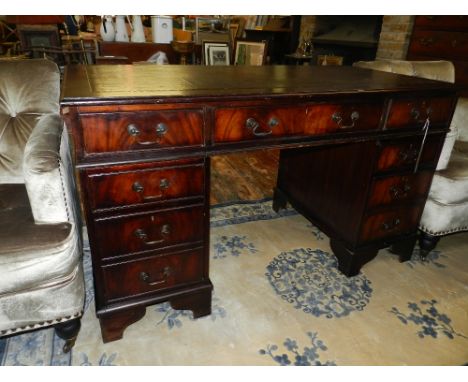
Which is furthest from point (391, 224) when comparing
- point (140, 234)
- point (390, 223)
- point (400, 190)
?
point (140, 234)

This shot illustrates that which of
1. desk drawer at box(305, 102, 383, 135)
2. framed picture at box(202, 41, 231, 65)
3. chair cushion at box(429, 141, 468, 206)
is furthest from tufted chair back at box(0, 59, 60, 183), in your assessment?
framed picture at box(202, 41, 231, 65)

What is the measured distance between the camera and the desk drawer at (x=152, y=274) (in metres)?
1.21

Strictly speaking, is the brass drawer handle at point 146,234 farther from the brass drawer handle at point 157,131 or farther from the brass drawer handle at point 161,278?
the brass drawer handle at point 157,131

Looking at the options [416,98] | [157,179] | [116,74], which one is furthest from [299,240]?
[116,74]

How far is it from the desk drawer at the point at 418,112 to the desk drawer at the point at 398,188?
240mm

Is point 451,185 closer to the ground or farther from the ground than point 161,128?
closer to the ground

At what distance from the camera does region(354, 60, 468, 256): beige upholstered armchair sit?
1.70 metres

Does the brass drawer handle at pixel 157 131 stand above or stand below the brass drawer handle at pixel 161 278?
above

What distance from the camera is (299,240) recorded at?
78.0 inches

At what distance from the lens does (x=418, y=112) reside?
144 cm

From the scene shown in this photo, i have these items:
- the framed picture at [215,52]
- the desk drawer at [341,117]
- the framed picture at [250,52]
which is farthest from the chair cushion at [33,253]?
the framed picture at [250,52]

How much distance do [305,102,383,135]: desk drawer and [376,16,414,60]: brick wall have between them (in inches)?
79.4

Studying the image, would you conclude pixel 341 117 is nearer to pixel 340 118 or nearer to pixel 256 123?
pixel 340 118

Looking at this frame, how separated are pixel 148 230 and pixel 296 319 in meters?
0.72
